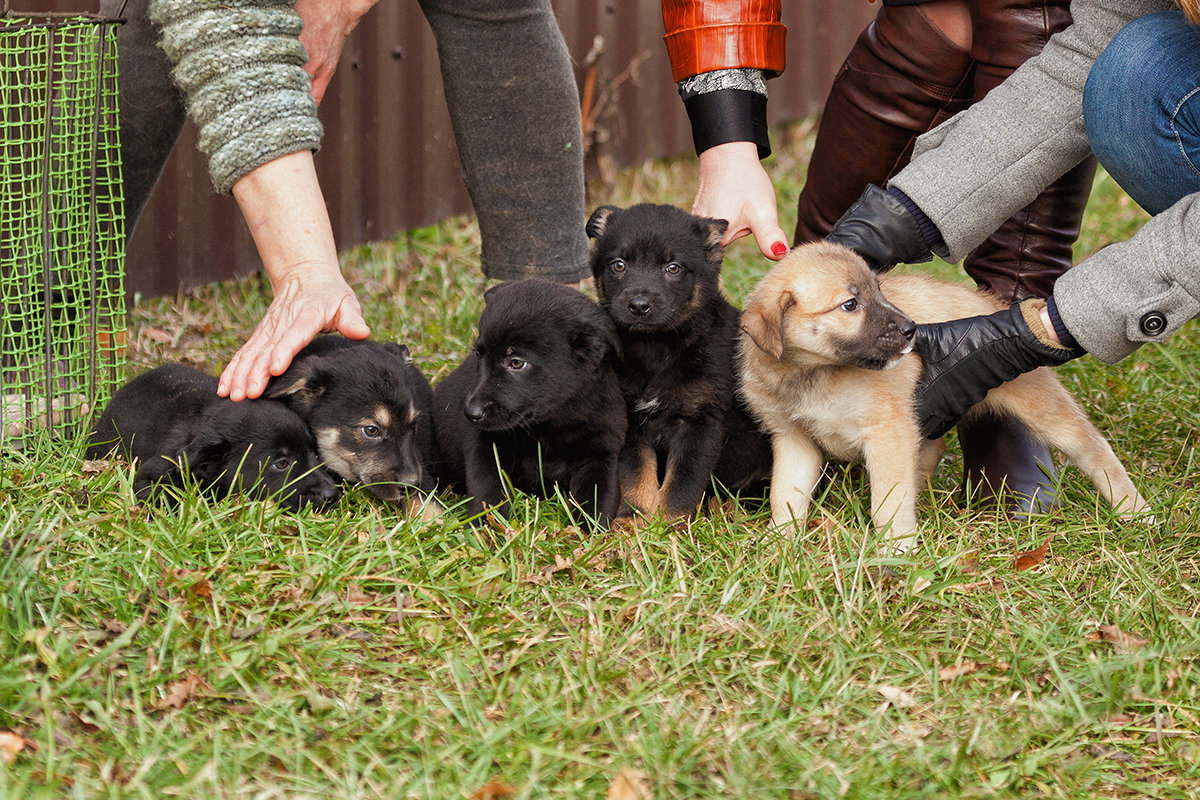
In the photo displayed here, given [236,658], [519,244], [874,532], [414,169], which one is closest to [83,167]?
[519,244]

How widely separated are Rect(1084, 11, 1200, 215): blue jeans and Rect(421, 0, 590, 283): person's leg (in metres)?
1.89

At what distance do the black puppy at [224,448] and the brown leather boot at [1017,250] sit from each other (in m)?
2.04

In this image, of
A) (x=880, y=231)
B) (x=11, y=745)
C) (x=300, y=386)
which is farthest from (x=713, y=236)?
(x=11, y=745)

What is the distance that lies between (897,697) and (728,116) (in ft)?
6.58

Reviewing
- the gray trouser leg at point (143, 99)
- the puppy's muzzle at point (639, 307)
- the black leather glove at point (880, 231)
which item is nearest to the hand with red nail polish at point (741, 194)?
the black leather glove at point (880, 231)

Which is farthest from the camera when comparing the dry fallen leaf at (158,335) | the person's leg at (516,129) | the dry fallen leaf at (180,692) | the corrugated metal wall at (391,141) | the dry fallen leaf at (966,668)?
the corrugated metal wall at (391,141)

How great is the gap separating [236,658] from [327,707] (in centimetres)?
22

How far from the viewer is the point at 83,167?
12.3ft

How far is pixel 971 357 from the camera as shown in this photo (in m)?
3.31

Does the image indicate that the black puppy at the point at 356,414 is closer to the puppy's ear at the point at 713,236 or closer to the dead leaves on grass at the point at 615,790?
the puppy's ear at the point at 713,236

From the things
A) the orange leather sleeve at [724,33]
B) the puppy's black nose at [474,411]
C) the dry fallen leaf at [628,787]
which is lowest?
the dry fallen leaf at [628,787]

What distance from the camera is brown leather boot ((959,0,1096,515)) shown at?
12.0 feet

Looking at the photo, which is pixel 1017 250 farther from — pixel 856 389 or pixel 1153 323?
pixel 856 389

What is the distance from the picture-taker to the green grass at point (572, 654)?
2139 mm
